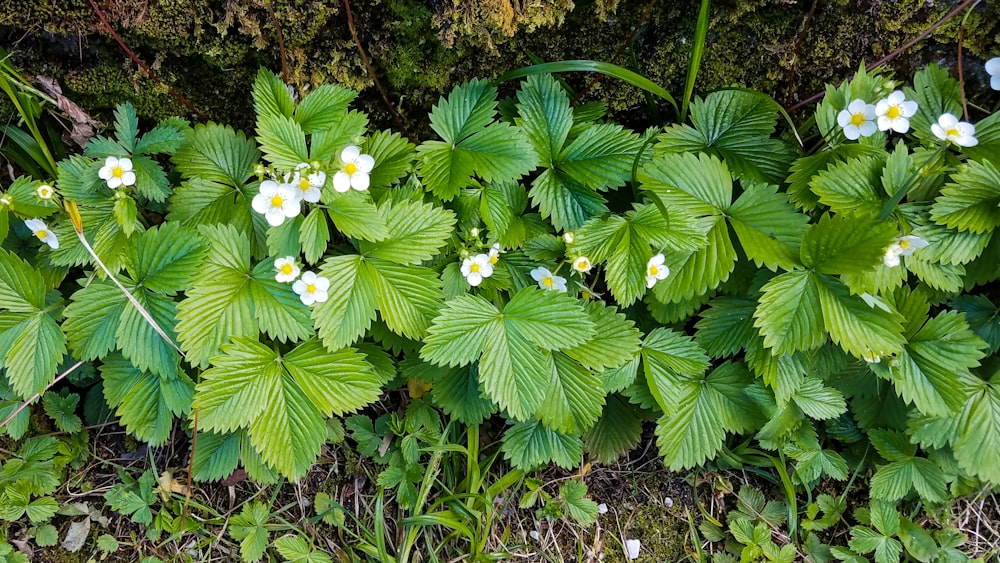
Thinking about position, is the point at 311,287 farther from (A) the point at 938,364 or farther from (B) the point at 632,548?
(A) the point at 938,364

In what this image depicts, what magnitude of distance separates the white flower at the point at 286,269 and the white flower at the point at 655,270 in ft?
3.20

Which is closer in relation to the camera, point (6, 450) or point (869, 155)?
point (869, 155)

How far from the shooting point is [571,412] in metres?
1.82

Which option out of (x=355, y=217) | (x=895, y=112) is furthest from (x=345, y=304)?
(x=895, y=112)

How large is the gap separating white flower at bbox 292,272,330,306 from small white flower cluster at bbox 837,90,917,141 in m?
1.51

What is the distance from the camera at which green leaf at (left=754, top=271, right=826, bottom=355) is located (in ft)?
5.53

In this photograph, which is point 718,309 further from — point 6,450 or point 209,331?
point 6,450

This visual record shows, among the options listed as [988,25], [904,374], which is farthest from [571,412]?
[988,25]

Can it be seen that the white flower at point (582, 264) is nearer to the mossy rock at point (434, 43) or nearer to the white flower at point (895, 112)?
the mossy rock at point (434, 43)

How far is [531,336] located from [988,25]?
162cm

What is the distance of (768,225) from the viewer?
1.72 metres

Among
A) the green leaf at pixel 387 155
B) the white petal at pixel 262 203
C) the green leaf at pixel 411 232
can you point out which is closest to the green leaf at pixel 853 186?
the green leaf at pixel 411 232

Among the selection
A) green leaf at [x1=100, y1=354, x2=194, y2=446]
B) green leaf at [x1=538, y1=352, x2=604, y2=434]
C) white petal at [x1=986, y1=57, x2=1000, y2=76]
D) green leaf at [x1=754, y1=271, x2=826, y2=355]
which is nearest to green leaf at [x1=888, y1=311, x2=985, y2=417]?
green leaf at [x1=754, y1=271, x2=826, y2=355]

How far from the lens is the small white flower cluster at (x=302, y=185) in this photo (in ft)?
4.94
